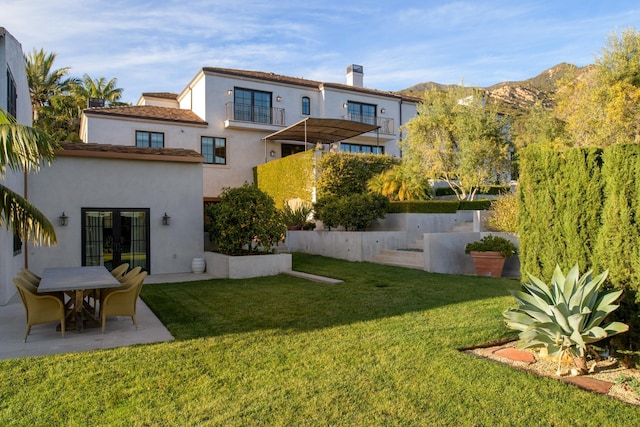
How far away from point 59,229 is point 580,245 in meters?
13.2

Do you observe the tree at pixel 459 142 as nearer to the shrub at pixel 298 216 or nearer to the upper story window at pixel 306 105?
the shrub at pixel 298 216

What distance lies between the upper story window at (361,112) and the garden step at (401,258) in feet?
52.0

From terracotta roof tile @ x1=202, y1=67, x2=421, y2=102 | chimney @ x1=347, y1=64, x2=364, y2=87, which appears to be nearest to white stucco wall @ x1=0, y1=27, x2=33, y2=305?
terracotta roof tile @ x1=202, y1=67, x2=421, y2=102

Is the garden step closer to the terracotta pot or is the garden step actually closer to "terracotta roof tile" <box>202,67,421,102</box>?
the terracotta pot

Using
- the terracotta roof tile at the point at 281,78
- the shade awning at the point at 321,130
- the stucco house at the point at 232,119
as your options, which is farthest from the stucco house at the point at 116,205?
the terracotta roof tile at the point at 281,78

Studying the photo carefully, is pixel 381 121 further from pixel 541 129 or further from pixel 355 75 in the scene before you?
pixel 541 129

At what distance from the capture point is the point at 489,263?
527 inches

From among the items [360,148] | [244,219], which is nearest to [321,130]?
[360,148]

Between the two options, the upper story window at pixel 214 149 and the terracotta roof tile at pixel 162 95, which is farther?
the terracotta roof tile at pixel 162 95

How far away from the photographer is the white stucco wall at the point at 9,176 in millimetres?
9102

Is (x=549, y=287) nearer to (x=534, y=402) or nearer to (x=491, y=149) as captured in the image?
(x=534, y=402)

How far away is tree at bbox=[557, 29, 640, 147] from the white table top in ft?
64.8

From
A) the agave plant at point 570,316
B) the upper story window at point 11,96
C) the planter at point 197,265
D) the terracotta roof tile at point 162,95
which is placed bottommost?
the planter at point 197,265

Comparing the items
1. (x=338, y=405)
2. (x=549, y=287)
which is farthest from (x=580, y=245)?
(x=338, y=405)
